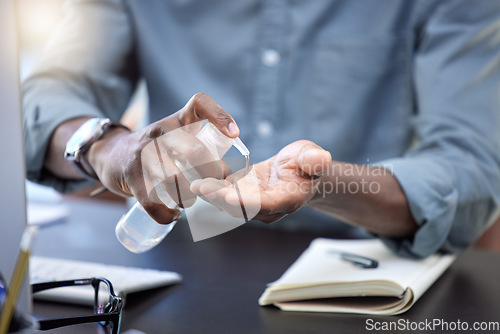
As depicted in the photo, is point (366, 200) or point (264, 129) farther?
point (264, 129)

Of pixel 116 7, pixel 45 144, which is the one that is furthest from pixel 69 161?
pixel 116 7

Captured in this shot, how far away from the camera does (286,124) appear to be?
0.83 meters

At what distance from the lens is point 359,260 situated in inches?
21.4

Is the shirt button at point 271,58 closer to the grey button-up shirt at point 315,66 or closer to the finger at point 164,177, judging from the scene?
the grey button-up shirt at point 315,66

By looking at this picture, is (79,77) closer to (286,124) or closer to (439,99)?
(286,124)

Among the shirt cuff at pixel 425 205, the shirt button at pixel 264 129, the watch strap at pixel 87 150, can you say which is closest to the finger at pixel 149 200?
the watch strap at pixel 87 150

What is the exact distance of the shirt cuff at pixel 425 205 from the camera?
1.89ft

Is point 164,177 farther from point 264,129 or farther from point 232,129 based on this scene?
point 264,129

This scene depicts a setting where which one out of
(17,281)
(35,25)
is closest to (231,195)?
(17,281)

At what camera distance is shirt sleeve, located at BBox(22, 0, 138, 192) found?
563 millimetres

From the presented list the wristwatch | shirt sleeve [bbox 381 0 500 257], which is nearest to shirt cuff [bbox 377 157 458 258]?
shirt sleeve [bbox 381 0 500 257]

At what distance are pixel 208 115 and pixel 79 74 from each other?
0.51 metres

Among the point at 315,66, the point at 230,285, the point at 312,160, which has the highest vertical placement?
the point at 312,160

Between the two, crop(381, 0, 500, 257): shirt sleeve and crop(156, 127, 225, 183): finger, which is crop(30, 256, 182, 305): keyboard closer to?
crop(156, 127, 225, 183): finger
